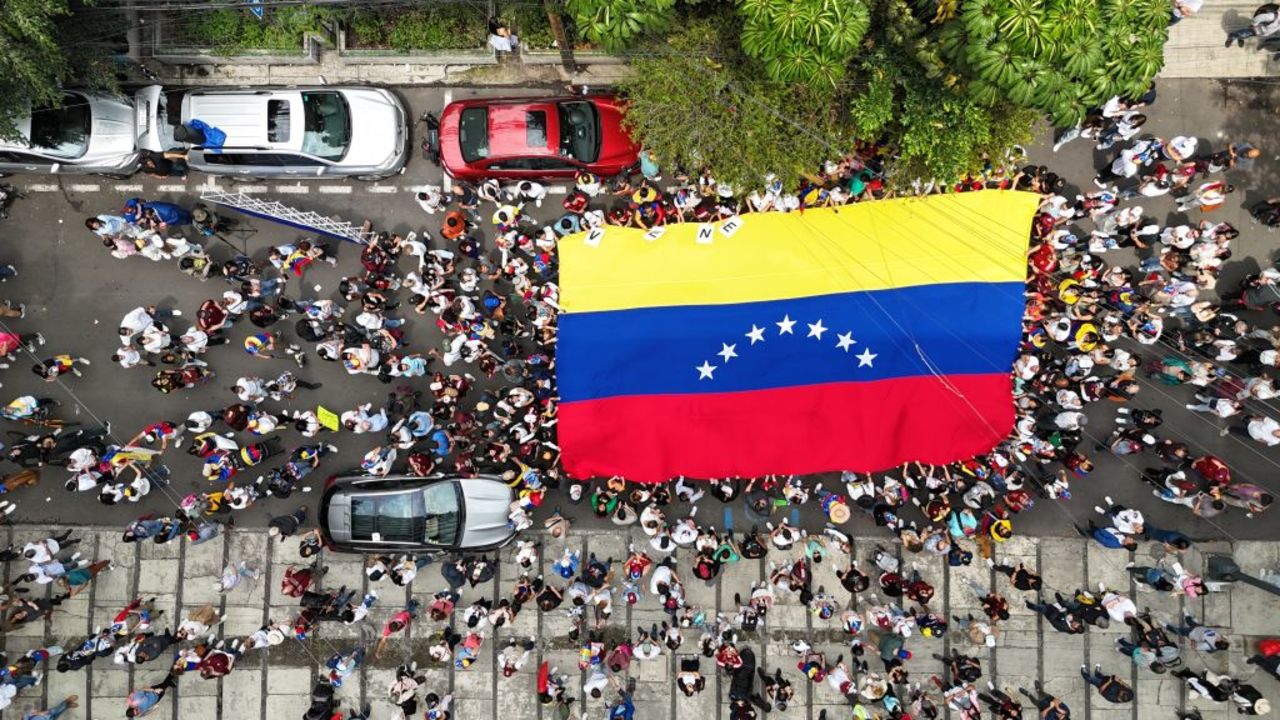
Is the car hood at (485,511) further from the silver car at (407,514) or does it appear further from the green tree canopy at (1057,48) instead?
the green tree canopy at (1057,48)

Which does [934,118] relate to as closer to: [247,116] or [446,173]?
[446,173]

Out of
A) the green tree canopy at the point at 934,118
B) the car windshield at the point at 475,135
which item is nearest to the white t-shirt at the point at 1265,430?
the green tree canopy at the point at 934,118

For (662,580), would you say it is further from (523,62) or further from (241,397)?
(523,62)

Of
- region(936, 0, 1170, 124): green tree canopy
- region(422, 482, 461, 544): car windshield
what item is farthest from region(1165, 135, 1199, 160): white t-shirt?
region(422, 482, 461, 544): car windshield

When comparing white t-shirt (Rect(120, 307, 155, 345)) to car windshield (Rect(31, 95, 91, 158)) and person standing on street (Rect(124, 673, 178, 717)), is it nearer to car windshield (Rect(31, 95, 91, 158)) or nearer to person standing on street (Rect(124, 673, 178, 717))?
car windshield (Rect(31, 95, 91, 158))

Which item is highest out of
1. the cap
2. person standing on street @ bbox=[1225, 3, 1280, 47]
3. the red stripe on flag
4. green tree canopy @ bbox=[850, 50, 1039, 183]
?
person standing on street @ bbox=[1225, 3, 1280, 47]
